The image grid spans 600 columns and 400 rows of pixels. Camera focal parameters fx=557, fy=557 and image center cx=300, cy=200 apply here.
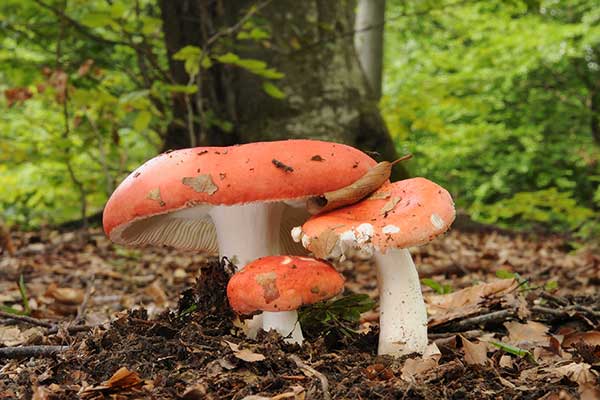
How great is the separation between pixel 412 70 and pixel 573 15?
18.8ft

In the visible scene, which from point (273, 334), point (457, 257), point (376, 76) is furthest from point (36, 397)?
point (376, 76)

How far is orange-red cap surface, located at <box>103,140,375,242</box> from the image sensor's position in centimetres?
185

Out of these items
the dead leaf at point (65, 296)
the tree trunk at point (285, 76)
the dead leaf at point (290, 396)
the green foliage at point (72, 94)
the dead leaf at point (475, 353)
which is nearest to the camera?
the dead leaf at point (290, 396)

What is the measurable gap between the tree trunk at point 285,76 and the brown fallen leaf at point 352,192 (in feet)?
9.65

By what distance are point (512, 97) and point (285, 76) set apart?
10.5 metres

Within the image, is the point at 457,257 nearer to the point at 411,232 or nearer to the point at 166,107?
the point at 166,107

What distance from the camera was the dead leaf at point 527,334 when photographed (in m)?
2.31

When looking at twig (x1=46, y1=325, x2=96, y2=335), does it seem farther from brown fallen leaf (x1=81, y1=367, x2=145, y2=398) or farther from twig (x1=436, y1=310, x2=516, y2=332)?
twig (x1=436, y1=310, x2=516, y2=332)

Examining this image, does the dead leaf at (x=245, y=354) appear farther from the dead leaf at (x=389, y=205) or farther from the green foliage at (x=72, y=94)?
the green foliage at (x=72, y=94)

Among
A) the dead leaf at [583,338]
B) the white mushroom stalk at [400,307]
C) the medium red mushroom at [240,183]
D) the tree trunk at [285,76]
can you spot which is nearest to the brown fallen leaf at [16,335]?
the medium red mushroom at [240,183]

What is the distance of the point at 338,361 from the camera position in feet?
6.15

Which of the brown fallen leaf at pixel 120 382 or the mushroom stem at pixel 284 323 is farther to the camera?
the mushroom stem at pixel 284 323

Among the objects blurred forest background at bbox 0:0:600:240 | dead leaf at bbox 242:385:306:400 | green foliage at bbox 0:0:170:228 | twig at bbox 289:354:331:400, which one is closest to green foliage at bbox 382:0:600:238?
blurred forest background at bbox 0:0:600:240

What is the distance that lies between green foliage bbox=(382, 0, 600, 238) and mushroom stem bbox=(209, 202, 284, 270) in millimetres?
7992
